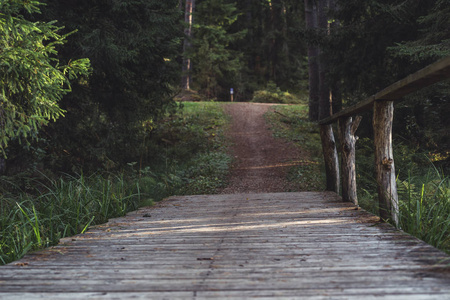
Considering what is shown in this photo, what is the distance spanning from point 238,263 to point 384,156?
2197 mm

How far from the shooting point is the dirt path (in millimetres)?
10156

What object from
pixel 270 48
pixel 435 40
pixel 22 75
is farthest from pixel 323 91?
pixel 270 48

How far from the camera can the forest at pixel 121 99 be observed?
463 centimetres

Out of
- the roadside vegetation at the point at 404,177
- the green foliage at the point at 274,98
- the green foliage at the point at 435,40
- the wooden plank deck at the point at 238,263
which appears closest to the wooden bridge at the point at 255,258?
the wooden plank deck at the point at 238,263

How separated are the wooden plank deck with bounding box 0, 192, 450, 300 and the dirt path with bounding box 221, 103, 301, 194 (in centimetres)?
610

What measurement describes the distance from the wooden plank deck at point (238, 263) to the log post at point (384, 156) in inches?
10.8

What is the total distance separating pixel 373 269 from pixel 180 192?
7.48 meters

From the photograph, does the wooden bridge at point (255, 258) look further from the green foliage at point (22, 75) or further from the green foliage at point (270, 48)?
the green foliage at point (270, 48)

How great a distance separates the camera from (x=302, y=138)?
46.9ft

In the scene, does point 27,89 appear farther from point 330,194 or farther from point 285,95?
point 285,95

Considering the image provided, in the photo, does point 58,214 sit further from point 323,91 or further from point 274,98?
point 274,98

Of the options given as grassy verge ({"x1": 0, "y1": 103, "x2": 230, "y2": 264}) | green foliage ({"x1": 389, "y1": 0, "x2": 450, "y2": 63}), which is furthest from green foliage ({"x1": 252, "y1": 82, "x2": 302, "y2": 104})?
green foliage ({"x1": 389, "y1": 0, "x2": 450, "y2": 63})

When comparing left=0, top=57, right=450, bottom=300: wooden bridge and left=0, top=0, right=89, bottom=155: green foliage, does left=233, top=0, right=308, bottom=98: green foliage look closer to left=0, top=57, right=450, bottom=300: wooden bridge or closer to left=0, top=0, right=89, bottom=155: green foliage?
left=0, top=0, right=89, bottom=155: green foliage

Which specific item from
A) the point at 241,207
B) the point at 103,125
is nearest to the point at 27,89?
the point at 241,207
